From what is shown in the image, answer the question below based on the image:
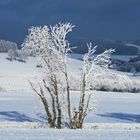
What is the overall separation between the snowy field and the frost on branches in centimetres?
165

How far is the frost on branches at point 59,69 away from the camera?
39188mm

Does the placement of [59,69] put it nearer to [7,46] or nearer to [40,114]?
[40,114]

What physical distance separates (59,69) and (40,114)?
21403 millimetres

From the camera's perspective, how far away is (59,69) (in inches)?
1542

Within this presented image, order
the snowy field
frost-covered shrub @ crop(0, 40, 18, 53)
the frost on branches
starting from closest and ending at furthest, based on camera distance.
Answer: the snowy field, the frost on branches, frost-covered shrub @ crop(0, 40, 18, 53)

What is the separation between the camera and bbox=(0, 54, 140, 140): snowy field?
2855 cm

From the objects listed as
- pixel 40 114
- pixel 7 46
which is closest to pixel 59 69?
pixel 40 114

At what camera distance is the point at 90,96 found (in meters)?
40.1

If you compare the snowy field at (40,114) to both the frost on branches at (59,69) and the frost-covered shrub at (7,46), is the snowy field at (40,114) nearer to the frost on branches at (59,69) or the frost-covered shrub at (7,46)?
the frost on branches at (59,69)

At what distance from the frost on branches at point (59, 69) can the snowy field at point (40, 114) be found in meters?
1.65

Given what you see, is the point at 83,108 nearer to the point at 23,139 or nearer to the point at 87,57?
the point at 87,57

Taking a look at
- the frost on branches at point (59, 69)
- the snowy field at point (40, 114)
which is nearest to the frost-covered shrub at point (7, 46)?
the snowy field at point (40, 114)

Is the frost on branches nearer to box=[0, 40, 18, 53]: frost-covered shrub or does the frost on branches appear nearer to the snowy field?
the snowy field

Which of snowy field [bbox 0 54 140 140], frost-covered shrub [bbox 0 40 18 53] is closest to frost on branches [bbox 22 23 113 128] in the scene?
snowy field [bbox 0 54 140 140]
